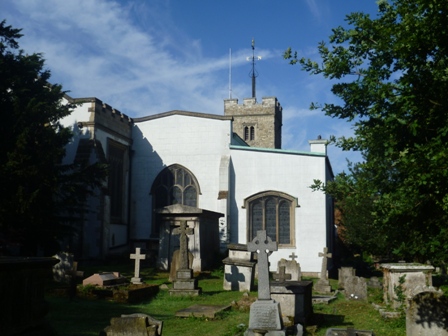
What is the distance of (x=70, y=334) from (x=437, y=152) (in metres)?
6.55

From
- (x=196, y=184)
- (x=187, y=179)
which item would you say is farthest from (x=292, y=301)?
(x=187, y=179)

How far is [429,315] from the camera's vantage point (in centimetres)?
866

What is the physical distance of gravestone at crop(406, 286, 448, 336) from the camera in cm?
859

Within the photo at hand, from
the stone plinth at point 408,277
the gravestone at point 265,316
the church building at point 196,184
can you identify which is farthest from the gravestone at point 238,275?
the gravestone at point 265,316

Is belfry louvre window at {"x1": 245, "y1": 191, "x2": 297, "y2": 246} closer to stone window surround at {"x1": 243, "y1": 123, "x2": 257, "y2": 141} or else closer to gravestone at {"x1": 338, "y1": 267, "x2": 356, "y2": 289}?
gravestone at {"x1": 338, "y1": 267, "x2": 356, "y2": 289}

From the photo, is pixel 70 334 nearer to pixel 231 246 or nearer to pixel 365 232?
pixel 231 246

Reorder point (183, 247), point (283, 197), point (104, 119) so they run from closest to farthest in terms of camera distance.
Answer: point (183, 247) < point (104, 119) < point (283, 197)

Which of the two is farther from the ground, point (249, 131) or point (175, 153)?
point (249, 131)

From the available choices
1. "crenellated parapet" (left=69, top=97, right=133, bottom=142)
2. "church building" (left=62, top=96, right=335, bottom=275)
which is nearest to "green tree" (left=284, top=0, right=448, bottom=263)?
"church building" (left=62, top=96, right=335, bottom=275)

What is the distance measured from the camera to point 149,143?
1172 inches

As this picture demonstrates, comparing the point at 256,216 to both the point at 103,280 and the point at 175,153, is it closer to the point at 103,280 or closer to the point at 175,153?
the point at 175,153

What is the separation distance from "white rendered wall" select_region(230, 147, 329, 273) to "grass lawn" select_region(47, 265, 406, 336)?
377 inches

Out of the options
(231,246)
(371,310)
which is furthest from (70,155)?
(371,310)

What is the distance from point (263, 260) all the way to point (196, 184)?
18388 millimetres
